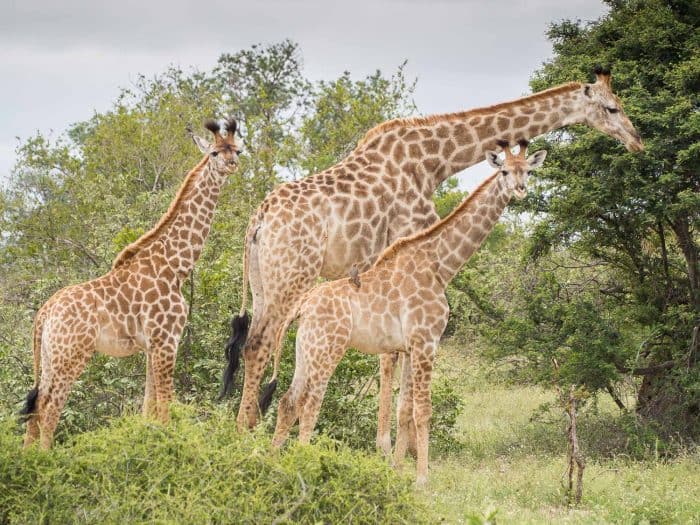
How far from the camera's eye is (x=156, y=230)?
8227 mm

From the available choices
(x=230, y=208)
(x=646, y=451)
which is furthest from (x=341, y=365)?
(x=230, y=208)

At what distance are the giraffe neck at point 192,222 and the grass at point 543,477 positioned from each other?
107 inches

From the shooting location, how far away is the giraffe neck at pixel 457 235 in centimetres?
797

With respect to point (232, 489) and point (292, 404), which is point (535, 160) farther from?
point (232, 489)

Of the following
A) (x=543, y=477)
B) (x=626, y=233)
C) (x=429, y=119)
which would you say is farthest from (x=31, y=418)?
(x=626, y=233)

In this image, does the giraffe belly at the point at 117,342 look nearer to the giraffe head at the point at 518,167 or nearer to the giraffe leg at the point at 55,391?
the giraffe leg at the point at 55,391

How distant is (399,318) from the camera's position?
761 centimetres

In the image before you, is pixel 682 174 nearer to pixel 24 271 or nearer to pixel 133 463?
pixel 133 463

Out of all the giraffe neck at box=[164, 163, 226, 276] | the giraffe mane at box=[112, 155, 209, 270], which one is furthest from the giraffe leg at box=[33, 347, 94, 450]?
the giraffe neck at box=[164, 163, 226, 276]

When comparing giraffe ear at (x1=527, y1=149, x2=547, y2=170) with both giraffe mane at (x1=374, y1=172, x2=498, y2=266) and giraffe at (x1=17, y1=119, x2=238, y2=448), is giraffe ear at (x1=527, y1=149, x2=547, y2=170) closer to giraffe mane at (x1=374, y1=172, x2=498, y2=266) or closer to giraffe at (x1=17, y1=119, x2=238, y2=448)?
giraffe mane at (x1=374, y1=172, x2=498, y2=266)

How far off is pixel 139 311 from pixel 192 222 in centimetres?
97

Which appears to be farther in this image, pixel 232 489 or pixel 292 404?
pixel 292 404

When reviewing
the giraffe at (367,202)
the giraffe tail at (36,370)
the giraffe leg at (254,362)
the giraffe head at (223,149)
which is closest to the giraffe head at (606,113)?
the giraffe at (367,202)

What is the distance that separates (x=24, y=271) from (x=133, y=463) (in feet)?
39.0
